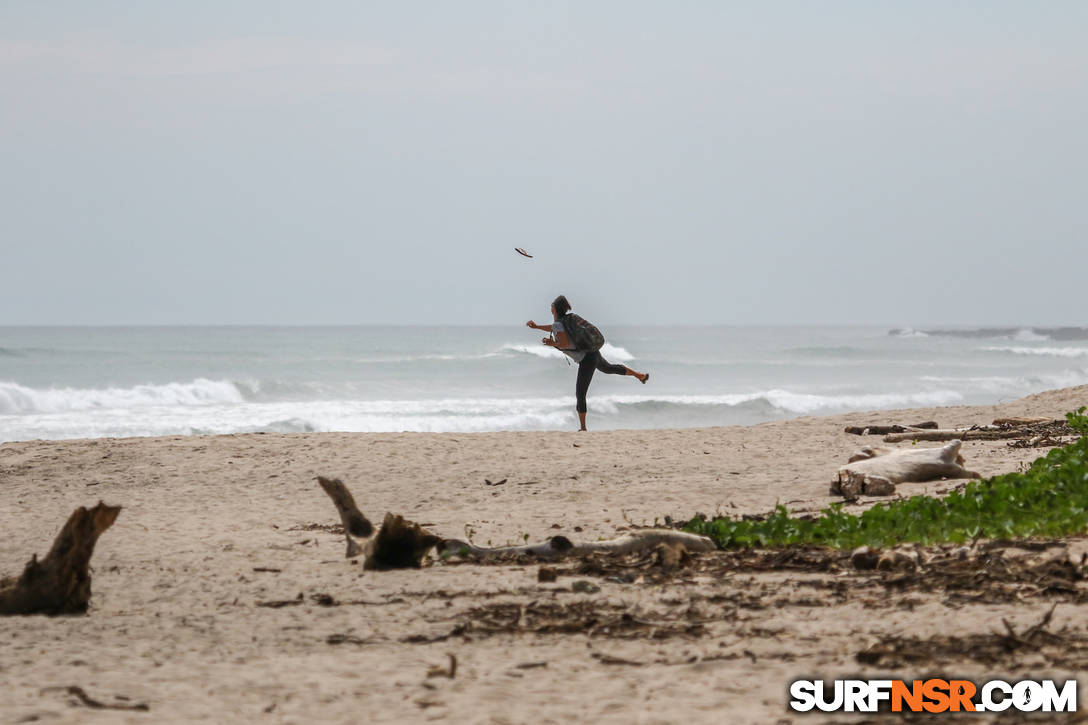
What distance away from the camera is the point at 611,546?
7.00 m

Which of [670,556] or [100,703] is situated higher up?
[670,556]

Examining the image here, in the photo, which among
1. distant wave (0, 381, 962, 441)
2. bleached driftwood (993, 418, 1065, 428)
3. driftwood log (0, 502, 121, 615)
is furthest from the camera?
distant wave (0, 381, 962, 441)

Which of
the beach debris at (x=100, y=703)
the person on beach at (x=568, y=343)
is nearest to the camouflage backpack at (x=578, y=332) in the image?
the person on beach at (x=568, y=343)

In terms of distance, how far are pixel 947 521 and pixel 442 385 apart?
33827mm

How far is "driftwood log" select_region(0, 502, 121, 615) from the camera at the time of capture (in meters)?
5.89

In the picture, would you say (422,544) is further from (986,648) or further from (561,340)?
(561,340)

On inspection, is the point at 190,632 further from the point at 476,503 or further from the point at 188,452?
the point at 188,452

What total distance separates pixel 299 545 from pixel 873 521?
12.9 ft

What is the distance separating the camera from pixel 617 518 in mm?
8898

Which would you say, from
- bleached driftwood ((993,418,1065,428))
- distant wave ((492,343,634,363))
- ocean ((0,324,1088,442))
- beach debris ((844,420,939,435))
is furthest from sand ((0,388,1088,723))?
distant wave ((492,343,634,363))

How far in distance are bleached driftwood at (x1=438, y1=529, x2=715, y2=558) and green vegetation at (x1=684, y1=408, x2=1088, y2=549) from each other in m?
0.27

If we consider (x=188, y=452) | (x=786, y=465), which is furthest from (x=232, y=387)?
(x=786, y=465)

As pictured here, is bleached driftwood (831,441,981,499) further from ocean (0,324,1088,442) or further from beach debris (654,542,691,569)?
ocean (0,324,1088,442)

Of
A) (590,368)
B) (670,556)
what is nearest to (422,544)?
(670,556)
